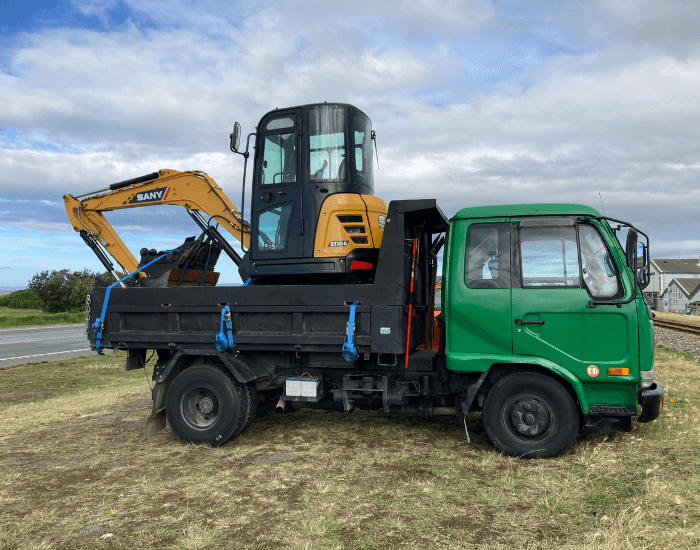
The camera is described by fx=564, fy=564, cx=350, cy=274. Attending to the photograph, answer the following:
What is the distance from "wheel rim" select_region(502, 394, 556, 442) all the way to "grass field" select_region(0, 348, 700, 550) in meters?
0.28

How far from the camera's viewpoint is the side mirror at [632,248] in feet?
18.0

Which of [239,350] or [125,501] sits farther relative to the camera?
[239,350]

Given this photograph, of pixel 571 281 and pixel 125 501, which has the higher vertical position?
pixel 571 281

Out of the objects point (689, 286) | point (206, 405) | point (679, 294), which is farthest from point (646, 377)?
point (679, 294)

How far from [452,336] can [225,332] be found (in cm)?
255

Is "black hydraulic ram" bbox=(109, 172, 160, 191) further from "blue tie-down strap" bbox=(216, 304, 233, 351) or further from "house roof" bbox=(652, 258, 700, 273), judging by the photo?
"house roof" bbox=(652, 258, 700, 273)

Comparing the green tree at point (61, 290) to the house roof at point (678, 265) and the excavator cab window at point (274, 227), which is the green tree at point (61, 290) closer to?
the excavator cab window at point (274, 227)

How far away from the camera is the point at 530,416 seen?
5.69m

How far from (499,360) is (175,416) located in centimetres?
376

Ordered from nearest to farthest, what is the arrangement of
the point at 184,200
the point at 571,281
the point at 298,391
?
the point at 571,281
the point at 298,391
the point at 184,200

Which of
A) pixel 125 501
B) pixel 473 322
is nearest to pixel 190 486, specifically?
pixel 125 501

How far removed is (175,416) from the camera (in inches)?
261

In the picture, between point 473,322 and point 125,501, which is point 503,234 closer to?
point 473,322

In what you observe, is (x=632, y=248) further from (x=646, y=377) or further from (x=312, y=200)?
(x=312, y=200)
